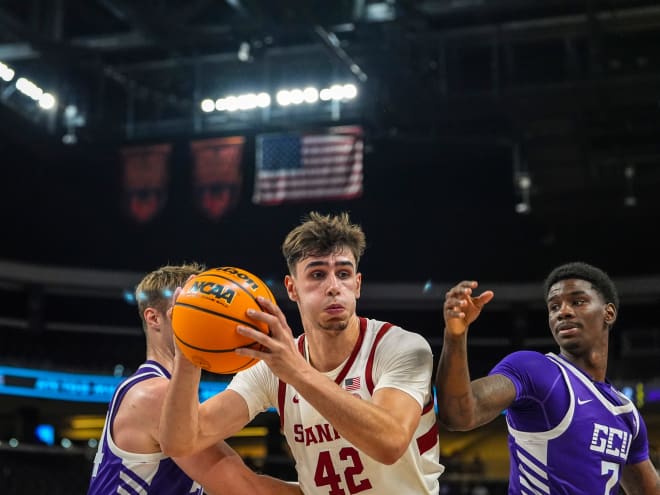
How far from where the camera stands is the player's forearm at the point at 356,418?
260cm

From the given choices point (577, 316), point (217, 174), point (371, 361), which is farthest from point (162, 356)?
point (217, 174)

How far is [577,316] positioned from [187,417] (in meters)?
2.03

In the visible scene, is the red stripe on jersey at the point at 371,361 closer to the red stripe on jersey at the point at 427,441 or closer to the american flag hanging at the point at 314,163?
the red stripe on jersey at the point at 427,441

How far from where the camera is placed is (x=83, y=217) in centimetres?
2156

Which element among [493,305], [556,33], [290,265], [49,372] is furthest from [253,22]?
[493,305]

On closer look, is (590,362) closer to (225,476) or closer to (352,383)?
(352,383)

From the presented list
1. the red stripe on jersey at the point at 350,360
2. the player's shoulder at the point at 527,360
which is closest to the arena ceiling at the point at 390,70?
the player's shoulder at the point at 527,360

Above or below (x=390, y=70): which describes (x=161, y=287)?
below

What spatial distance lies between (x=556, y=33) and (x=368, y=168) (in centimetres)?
656

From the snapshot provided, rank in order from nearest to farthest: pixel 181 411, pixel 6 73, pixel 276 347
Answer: pixel 276 347 < pixel 181 411 < pixel 6 73

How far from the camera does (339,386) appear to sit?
283 centimetres

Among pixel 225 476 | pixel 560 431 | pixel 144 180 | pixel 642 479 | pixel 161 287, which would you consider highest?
pixel 144 180

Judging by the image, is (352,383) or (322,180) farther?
(322,180)

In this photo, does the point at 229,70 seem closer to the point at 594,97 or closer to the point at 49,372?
the point at 594,97
